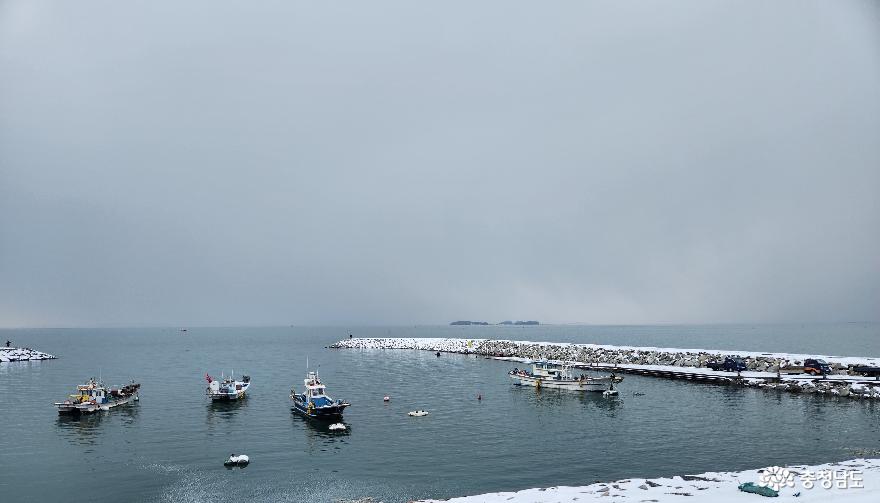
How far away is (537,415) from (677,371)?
39.5 meters

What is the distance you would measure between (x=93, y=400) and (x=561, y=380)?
60.3 metres

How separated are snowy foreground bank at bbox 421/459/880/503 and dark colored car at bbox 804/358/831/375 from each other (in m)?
51.8

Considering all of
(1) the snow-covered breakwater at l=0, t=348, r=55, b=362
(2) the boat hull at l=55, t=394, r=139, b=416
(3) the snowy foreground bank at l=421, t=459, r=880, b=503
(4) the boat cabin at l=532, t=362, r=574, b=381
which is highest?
(3) the snowy foreground bank at l=421, t=459, r=880, b=503

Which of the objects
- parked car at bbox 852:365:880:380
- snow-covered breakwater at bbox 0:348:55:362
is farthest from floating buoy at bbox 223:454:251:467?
snow-covered breakwater at bbox 0:348:55:362

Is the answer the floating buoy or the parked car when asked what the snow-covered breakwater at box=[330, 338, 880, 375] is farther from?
the floating buoy

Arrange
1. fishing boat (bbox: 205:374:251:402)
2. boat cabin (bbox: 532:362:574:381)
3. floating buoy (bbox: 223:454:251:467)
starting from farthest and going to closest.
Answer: boat cabin (bbox: 532:362:574:381), fishing boat (bbox: 205:374:251:402), floating buoy (bbox: 223:454:251:467)

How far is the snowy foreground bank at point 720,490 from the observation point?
23828 millimetres

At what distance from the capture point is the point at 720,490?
26.0m

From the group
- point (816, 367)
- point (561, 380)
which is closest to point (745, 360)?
point (816, 367)

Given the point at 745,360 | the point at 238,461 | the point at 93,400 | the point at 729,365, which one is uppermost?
the point at 745,360

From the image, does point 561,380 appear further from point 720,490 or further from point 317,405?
point 720,490

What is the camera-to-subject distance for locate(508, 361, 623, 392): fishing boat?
70000 mm

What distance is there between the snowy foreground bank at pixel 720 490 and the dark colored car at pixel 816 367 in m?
51.8

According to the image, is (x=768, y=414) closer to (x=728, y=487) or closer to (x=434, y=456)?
(x=728, y=487)
